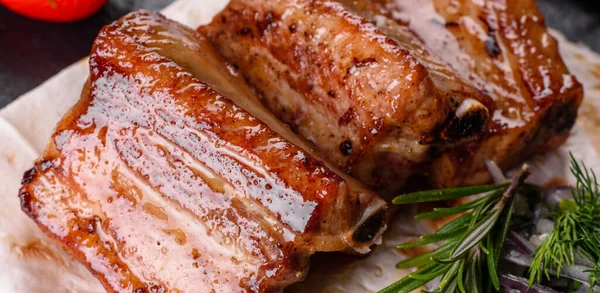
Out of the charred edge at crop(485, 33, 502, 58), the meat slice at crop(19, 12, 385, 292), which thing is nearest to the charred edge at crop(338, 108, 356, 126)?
the meat slice at crop(19, 12, 385, 292)

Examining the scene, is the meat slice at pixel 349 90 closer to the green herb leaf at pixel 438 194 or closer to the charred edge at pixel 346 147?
the charred edge at pixel 346 147

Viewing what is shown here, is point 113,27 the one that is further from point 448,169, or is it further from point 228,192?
point 448,169

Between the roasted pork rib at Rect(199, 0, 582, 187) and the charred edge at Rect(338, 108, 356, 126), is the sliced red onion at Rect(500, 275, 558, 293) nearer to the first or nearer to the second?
the roasted pork rib at Rect(199, 0, 582, 187)

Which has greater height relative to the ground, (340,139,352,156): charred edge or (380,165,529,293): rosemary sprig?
(340,139,352,156): charred edge

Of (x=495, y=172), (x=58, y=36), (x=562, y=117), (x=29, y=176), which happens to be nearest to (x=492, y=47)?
(x=562, y=117)

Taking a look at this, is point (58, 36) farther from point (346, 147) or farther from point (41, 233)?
point (346, 147)

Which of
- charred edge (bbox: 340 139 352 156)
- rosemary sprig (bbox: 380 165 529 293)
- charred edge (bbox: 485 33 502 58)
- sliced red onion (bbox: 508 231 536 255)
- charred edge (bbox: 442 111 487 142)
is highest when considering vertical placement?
charred edge (bbox: 485 33 502 58)
